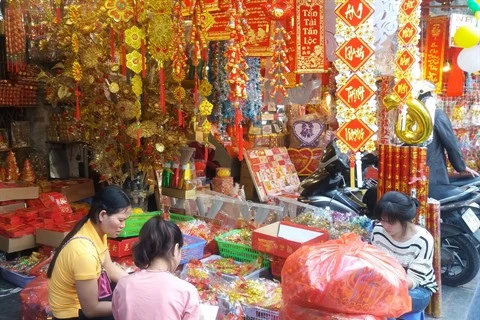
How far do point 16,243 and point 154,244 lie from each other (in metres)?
2.88

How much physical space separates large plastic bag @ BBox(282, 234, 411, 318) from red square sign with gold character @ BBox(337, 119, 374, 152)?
51.9 inches

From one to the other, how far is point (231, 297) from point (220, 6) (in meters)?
2.00

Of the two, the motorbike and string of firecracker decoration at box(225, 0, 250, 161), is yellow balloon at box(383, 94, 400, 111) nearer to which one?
the motorbike

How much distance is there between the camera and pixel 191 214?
4617 mm

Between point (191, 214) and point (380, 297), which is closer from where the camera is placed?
point (380, 297)

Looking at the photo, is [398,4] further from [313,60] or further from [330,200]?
[330,200]

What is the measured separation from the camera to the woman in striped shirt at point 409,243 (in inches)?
104

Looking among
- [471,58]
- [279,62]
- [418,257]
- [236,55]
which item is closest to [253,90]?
[279,62]

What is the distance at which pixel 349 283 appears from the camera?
73.6 inches

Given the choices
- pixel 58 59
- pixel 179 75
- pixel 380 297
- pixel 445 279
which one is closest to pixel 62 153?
pixel 58 59

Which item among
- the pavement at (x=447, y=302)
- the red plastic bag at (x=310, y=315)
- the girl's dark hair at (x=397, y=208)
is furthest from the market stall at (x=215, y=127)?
the girl's dark hair at (x=397, y=208)

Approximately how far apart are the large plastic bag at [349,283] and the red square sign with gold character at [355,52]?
160 cm

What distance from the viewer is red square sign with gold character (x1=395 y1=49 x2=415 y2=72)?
424cm

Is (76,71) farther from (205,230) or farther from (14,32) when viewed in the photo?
(205,230)
